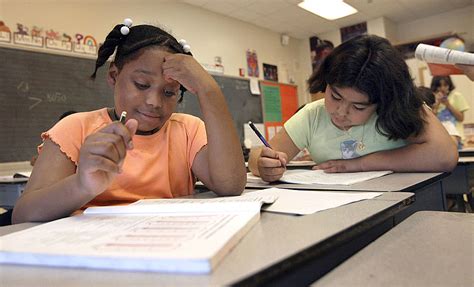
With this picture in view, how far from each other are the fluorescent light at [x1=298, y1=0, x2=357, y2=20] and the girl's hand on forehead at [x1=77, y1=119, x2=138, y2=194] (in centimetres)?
358

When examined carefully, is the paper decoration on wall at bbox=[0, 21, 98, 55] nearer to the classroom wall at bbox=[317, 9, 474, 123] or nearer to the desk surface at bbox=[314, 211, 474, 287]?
the desk surface at bbox=[314, 211, 474, 287]

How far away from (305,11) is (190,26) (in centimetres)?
134

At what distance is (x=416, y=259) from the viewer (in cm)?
42

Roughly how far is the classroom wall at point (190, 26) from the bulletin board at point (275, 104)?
0.16 m

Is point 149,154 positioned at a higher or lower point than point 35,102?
lower

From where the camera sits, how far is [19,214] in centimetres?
66

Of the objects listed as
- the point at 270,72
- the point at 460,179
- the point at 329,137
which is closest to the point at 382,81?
the point at 329,137

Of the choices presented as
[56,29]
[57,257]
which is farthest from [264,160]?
[56,29]

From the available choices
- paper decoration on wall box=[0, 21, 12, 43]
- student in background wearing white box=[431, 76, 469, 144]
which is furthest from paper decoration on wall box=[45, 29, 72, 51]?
student in background wearing white box=[431, 76, 469, 144]

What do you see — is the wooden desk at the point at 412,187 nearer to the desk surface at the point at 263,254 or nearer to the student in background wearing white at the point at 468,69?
the desk surface at the point at 263,254

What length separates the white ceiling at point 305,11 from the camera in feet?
12.3

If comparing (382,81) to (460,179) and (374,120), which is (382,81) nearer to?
(374,120)

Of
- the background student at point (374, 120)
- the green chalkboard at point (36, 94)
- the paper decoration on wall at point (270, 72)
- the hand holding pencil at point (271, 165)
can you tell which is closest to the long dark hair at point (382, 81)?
the background student at point (374, 120)

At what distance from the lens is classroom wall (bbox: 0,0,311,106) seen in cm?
254
